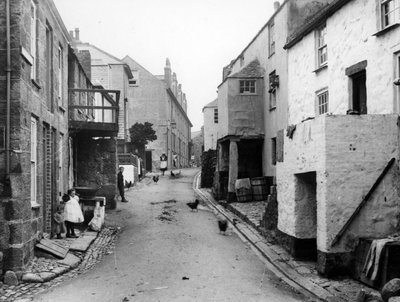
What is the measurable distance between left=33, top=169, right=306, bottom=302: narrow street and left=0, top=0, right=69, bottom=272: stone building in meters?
1.47

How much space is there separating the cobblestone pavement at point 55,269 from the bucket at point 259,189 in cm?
893

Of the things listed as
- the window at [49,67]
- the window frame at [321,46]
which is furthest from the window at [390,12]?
the window at [49,67]

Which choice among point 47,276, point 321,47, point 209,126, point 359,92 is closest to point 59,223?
point 47,276

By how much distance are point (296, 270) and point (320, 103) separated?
7.06m

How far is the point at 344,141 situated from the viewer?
9.85m

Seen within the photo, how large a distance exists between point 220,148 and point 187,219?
8.24m

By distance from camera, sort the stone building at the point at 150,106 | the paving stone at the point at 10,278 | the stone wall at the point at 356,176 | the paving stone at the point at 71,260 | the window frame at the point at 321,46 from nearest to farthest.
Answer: the paving stone at the point at 10,278, the stone wall at the point at 356,176, the paving stone at the point at 71,260, the window frame at the point at 321,46, the stone building at the point at 150,106

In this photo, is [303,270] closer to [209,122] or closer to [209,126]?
[209,126]

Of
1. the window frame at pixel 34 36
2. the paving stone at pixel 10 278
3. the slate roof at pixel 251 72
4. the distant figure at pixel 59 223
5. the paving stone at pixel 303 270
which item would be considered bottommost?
the paving stone at pixel 303 270

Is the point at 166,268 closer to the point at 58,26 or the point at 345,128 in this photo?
the point at 345,128

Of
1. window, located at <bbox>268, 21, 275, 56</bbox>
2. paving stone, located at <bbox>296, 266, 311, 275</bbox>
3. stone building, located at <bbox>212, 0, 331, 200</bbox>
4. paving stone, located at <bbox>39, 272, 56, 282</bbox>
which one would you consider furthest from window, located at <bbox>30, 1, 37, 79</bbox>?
window, located at <bbox>268, 21, 275, 56</bbox>

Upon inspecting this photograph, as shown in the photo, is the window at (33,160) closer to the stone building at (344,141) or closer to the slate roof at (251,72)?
the stone building at (344,141)

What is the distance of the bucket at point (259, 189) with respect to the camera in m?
22.0

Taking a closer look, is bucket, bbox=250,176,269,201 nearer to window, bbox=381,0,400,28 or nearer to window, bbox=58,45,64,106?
window, bbox=58,45,64,106
